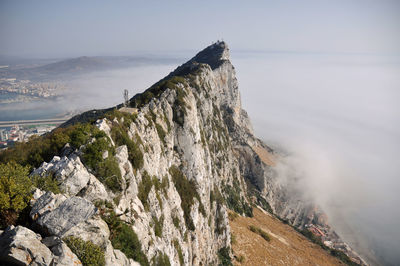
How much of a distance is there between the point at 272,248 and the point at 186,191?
105 feet

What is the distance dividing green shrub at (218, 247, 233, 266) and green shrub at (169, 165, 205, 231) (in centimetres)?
1010

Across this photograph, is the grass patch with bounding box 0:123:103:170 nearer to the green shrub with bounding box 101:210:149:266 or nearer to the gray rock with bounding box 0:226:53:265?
the green shrub with bounding box 101:210:149:266

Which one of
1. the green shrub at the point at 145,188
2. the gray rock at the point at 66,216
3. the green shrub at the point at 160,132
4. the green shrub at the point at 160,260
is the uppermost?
the gray rock at the point at 66,216

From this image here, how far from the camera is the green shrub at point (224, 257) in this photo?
Result: 4264 centimetres

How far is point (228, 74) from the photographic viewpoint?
4892 inches

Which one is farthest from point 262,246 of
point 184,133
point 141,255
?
point 141,255

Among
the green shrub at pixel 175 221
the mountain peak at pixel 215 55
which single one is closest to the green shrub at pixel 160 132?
the green shrub at pixel 175 221

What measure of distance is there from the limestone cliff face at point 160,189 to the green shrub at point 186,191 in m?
0.18

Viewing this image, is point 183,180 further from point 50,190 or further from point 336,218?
point 336,218

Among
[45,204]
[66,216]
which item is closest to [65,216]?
[66,216]

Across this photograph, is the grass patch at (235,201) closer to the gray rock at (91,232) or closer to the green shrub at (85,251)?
the gray rock at (91,232)

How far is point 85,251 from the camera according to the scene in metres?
10.9

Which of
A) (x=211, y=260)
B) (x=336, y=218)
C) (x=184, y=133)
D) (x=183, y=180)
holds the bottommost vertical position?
(x=336, y=218)

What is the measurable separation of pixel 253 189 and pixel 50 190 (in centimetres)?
10525
